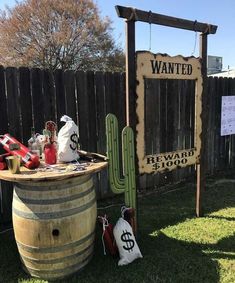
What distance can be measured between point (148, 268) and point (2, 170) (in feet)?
5.45

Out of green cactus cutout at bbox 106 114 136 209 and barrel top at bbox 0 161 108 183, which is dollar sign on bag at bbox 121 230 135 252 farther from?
barrel top at bbox 0 161 108 183

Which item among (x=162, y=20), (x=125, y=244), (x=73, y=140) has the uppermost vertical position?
(x=162, y=20)

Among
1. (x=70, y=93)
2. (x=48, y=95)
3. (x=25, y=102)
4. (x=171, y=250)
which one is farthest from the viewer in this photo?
(x=70, y=93)

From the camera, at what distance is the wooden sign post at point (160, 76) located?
3527 mm

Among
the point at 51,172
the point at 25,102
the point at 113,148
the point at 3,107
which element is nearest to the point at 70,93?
the point at 25,102

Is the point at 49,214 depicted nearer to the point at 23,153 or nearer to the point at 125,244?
the point at 23,153

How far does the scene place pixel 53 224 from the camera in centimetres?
283

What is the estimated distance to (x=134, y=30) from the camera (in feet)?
11.4

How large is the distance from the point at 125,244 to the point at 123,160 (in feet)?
2.85

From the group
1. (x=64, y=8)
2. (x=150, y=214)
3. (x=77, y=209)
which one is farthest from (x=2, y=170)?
(x=64, y=8)

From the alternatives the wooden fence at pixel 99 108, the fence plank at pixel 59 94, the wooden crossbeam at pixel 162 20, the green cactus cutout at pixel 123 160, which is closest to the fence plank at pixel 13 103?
the wooden fence at pixel 99 108

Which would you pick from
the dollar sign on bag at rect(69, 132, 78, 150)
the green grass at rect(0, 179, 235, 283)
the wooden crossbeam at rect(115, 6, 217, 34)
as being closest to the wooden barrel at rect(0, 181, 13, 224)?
the green grass at rect(0, 179, 235, 283)

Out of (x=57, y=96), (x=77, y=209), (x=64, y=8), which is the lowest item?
(x=77, y=209)

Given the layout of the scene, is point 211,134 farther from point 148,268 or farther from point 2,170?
point 2,170
